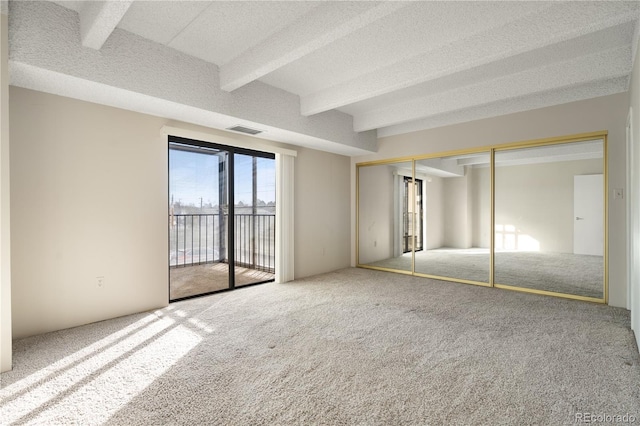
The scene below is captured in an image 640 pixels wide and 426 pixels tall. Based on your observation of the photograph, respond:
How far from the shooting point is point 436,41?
2584 millimetres

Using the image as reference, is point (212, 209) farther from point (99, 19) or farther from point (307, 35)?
point (307, 35)

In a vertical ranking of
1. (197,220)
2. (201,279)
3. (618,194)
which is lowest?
(201,279)

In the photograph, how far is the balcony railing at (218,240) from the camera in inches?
164

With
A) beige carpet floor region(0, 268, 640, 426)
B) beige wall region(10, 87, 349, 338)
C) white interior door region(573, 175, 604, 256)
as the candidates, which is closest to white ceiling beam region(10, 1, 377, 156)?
beige wall region(10, 87, 349, 338)

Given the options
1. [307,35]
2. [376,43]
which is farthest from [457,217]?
[307,35]

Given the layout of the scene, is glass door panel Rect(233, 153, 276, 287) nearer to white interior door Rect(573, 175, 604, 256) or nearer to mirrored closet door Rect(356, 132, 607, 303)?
mirrored closet door Rect(356, 132, 607, 303)

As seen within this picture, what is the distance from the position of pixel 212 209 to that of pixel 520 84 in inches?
155

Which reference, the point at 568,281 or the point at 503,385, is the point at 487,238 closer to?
the point at 568,281

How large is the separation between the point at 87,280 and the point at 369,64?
343cm

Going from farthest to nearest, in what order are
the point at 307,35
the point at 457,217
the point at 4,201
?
the point at 457,217 < the point at 307,35 < the point at 4,201

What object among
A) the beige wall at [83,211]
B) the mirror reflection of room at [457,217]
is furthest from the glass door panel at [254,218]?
the mirror reflection of room at [457,217]

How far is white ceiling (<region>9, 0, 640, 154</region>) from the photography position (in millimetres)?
2232

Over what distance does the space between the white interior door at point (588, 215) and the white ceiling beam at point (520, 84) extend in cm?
121

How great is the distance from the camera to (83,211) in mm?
3010
